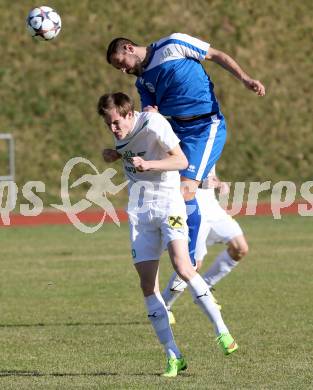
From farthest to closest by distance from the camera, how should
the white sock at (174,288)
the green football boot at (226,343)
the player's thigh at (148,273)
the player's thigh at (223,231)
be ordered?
the player's thigh at (223,231) → the white sock at (174,288) → the player's thigh at (148,273) → the green football boot at (226,343)

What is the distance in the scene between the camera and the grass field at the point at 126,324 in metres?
6.88

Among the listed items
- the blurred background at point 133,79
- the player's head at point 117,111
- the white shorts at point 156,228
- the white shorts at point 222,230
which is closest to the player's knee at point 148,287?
the white shorts at point 156,228

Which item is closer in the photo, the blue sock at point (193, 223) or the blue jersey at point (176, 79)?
the blue jersey at point (176, 79)

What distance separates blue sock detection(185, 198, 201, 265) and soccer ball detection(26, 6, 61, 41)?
261 cm

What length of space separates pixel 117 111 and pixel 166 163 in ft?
1.58

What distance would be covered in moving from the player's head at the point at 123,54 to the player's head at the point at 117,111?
132 centimetres

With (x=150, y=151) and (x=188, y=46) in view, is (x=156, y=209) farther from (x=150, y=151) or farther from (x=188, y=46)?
(x=188, y=46)

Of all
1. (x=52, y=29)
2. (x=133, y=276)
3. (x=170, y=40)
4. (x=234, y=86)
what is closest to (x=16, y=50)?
(x=234, y=86)

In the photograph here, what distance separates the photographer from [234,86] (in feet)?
94.8

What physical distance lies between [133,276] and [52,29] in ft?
12.7

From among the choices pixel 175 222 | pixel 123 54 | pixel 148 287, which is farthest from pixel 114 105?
pixel 123 54

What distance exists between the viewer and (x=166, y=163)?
23.1 ft

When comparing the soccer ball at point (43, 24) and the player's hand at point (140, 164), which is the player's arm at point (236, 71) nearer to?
the player's hand at point (140, 164)

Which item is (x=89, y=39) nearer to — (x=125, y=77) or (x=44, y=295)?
(x=125, y=77)
